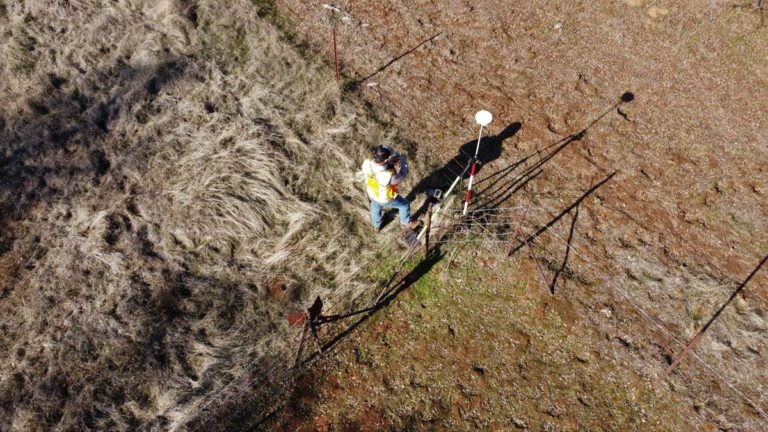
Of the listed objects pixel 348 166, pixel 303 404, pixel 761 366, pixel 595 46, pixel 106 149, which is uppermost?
pixel 595 46

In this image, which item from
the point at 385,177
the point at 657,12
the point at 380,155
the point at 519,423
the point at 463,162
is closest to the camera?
the point at 519,423

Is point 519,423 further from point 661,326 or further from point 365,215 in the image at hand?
point 365,215

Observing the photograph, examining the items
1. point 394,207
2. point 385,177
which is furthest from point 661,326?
point 385,177

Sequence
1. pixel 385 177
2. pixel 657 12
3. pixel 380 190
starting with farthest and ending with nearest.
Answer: pixel 657 12, pixel 380 190, pixel 385 177

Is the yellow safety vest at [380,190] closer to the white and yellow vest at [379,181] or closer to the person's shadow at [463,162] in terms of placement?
the white and yellow vest at [379,181]

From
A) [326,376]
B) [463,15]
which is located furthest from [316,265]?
[463,15]

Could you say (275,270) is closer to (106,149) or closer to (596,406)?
(106,149)
